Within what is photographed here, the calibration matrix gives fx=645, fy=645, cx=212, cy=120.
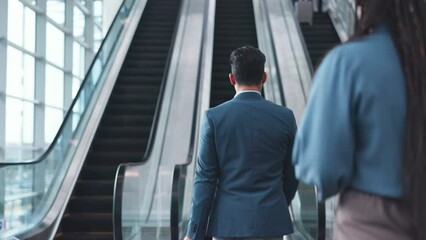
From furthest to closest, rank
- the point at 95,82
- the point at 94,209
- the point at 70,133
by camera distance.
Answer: the point at 95,82 < the point at 70,133 < the point at 94,209

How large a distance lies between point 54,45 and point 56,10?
896 millimetres

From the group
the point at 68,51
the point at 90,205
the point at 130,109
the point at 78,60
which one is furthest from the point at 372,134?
Result: the point at 78,60

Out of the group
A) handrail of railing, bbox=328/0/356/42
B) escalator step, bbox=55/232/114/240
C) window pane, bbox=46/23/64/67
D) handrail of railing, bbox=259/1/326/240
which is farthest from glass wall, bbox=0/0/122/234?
handrail of railing, bbox=328/0/356/42

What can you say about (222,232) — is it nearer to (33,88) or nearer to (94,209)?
(94,209)

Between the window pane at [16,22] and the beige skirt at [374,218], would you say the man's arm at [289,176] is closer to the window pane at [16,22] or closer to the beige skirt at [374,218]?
the beige skirt at [374,218]

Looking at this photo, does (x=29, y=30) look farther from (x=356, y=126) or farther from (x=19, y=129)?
(x=356, y=126)

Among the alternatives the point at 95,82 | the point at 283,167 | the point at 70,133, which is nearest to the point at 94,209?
the point at 70,133

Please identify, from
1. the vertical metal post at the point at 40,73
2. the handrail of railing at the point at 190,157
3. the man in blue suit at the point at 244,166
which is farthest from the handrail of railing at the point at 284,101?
the vertical metal post at the point at 40,73

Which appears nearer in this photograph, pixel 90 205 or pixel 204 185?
pixel 204 185

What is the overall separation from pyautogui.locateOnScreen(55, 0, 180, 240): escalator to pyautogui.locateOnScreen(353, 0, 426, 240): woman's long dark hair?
243 inches

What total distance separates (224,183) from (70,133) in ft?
21.3

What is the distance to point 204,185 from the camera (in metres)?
2.27

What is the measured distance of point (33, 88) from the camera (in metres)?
13.6

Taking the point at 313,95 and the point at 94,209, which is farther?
the point at 94,209
